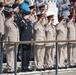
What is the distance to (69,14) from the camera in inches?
399

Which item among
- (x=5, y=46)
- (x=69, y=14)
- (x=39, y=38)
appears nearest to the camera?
(x=5, y=46)

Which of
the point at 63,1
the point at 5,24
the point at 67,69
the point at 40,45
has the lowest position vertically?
the point at 67,69

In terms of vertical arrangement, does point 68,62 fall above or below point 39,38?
below

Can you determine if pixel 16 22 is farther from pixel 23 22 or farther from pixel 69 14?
pixel 69 14

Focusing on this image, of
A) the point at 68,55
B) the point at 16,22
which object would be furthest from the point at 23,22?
the point at 68,55

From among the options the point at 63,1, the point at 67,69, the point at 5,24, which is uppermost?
the point at 63,1

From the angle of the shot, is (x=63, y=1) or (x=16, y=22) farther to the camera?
(x=63, y=1)

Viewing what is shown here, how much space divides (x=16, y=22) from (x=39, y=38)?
0.73 meters

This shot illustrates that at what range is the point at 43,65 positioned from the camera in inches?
358

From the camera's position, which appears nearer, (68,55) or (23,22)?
(23,22)

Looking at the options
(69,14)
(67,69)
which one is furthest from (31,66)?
(69,14)

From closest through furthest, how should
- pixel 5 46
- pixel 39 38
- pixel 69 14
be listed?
1. pixel 5 46
2. pixel 39 38
3. pixel 69 14

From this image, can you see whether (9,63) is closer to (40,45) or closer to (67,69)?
(40,45)

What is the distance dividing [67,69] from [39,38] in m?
1.11
